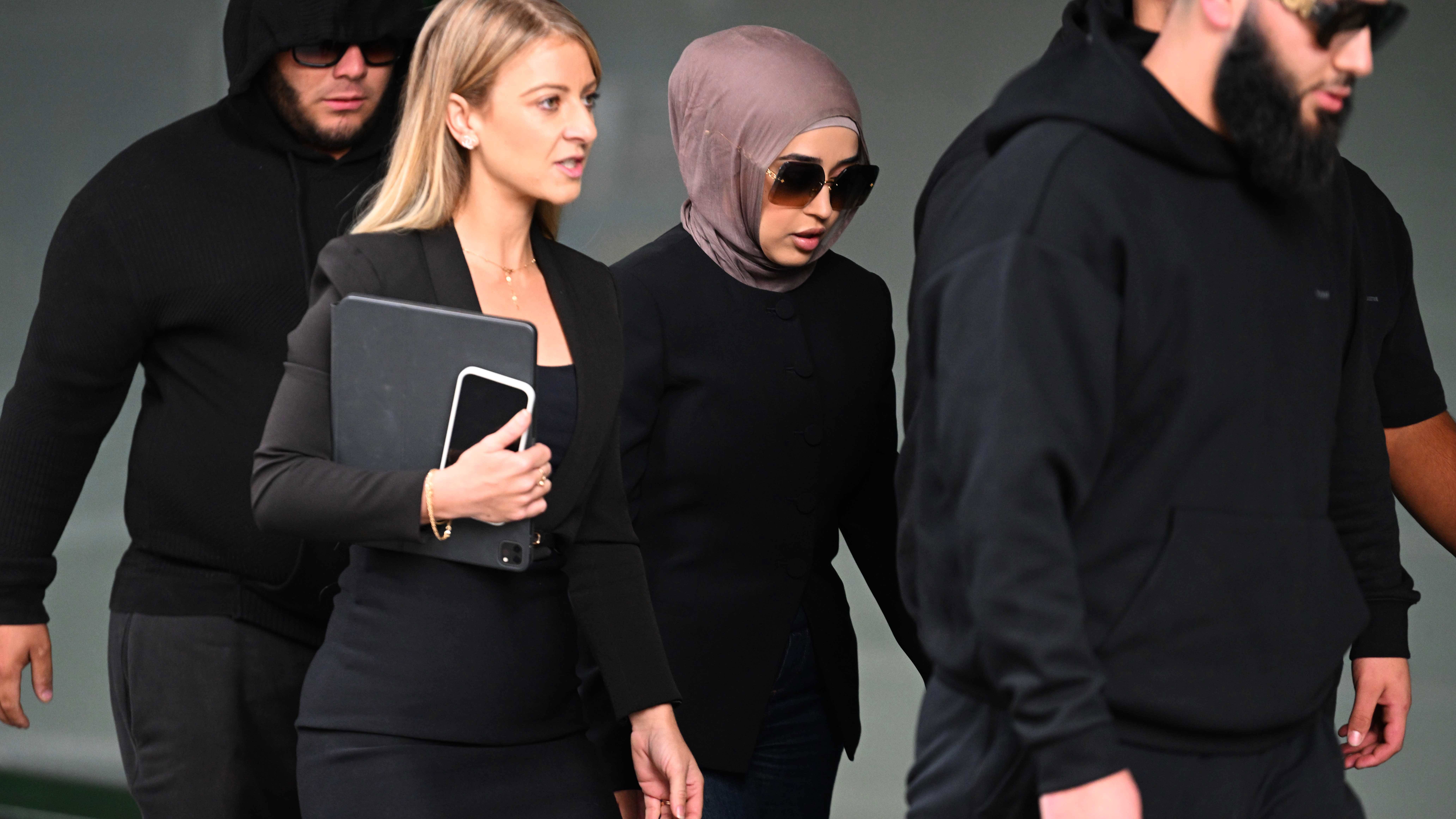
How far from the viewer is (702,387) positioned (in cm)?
291

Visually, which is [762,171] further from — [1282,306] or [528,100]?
[1282,306]

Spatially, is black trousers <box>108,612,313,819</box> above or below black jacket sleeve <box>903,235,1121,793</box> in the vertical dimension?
below

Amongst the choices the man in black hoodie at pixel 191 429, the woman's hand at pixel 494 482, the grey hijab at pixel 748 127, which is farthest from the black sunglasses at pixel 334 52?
the woman's hand at pixel 494 482

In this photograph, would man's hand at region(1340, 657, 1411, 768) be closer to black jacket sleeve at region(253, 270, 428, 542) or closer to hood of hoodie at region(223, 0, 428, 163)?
black jacket sleeve at region(253, 270, 428, 542)

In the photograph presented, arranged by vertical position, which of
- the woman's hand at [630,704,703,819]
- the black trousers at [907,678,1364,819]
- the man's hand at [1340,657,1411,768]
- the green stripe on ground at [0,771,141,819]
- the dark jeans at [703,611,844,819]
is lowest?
the green stripe on ground at [0,771,141,819]

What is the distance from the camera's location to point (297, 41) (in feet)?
10.1

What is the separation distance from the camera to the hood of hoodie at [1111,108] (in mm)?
1834

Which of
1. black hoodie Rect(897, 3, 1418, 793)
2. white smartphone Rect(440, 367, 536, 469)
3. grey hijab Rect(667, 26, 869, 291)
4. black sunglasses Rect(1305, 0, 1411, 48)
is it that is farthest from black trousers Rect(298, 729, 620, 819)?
black sunglasses Rect(1305, 0, 1411, 48)

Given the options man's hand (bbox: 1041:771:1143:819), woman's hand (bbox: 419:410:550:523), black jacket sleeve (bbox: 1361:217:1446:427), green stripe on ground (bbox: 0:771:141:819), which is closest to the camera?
man's hand (bbox: 1041:771:1143:819)

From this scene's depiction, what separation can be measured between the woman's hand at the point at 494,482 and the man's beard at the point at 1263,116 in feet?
3.03

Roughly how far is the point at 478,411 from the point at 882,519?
1077 mm

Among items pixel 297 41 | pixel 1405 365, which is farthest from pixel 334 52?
pixel 1405 365

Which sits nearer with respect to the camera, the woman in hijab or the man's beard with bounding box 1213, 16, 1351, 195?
the man's beard with bounding box 1213, 16, 1351, 195

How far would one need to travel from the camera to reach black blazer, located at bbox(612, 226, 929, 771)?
9.49ft
